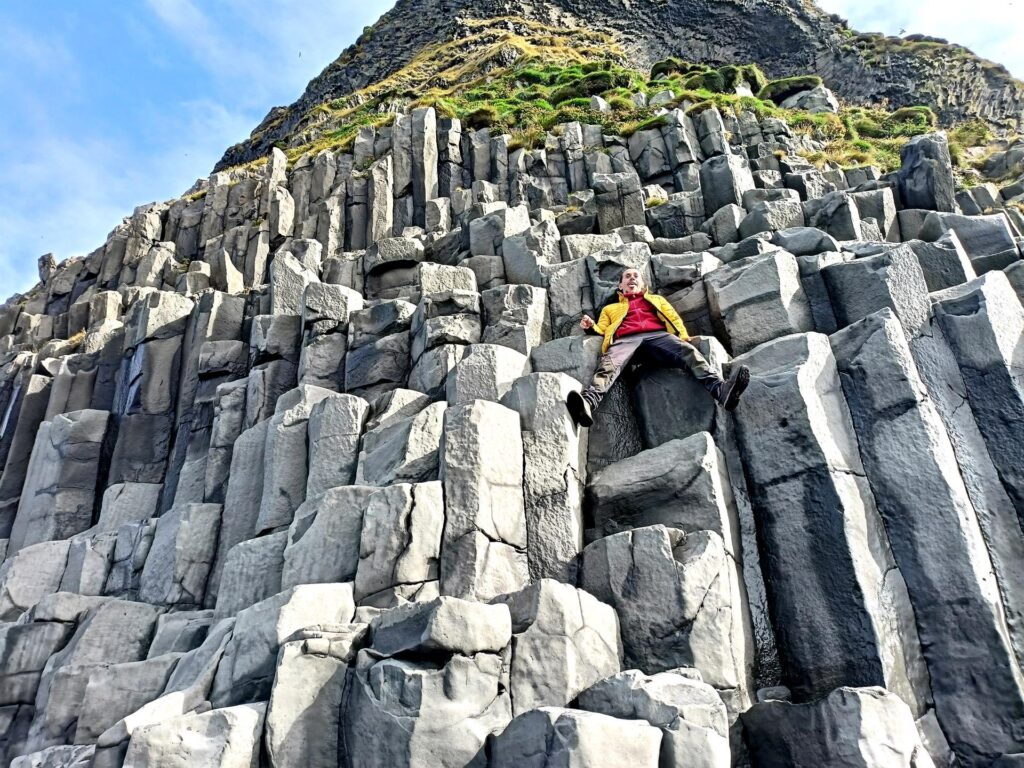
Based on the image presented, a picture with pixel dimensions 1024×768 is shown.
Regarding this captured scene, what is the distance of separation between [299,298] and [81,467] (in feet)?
19.0

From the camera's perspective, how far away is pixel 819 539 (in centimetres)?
752

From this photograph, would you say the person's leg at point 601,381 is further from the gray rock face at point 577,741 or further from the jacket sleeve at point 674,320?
the gray rock face at point 577,741

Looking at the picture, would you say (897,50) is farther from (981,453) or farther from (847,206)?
(981,453)

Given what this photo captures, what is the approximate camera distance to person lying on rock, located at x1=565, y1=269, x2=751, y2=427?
28.2ft

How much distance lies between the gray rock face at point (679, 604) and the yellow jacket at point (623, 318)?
124 inches

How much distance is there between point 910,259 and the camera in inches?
388

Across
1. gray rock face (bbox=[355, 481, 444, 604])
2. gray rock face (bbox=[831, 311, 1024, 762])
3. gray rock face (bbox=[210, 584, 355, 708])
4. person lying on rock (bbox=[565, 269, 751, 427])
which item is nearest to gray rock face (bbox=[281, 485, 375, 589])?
gray rock face (bbox=[355, 481, 444, 604])

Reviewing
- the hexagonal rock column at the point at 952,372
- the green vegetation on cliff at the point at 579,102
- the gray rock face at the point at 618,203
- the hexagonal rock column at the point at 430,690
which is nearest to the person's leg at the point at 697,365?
the hexagonal rock column at the point at 952,372

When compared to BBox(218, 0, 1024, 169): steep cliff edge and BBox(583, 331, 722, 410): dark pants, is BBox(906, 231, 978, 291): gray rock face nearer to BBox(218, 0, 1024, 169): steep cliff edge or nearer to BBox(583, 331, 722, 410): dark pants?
BBox(583, 331, 722, 410): dark pants

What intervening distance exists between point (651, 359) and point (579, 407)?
1.50 metres

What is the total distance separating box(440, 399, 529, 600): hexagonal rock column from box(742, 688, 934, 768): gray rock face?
9.17 ft

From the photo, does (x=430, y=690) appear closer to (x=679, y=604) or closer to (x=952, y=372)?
(x=679, y=604)

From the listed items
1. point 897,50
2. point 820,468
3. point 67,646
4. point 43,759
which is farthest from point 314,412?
point 897,50

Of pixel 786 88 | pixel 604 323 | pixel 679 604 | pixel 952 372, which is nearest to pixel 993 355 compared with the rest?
pixel 952 372
